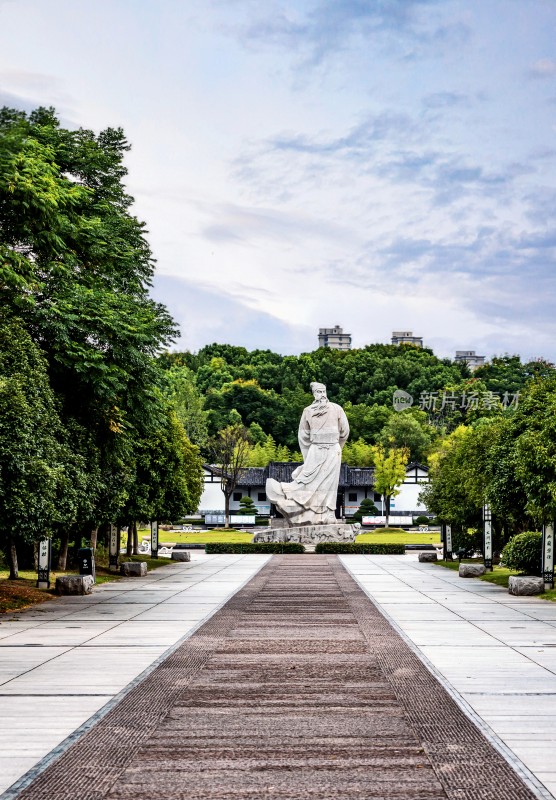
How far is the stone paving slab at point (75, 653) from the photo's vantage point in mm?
7406

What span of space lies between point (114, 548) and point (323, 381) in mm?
68650

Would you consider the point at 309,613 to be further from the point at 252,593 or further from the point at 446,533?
the point at 446,533

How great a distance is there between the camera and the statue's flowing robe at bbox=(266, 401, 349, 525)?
132ft

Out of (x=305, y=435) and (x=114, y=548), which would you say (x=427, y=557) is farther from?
(x=114, y=548)

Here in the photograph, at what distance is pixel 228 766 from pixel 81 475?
11.3 metres

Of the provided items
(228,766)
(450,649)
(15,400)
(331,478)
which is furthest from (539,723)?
(331,478)

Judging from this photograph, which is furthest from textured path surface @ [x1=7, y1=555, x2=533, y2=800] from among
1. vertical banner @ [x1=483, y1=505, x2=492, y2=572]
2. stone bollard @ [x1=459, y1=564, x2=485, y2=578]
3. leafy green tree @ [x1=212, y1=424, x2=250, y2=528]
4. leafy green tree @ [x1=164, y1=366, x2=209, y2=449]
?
leafy green tree @ [x1=164, y1=366, x2=209, y2=449]

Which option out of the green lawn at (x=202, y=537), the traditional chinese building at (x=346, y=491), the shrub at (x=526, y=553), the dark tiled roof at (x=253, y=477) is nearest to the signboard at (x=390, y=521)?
the traditional chinese building at (x=346, y=491)

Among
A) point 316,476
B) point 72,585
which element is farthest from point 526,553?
point 316,476

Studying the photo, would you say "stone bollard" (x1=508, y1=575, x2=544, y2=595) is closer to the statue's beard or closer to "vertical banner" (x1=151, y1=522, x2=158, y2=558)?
"vertical banner" (x1=151, y1=522, x2=158, y2=558)

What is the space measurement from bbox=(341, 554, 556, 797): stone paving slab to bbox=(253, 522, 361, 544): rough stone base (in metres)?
16.2

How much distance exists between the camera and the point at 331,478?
4066cm

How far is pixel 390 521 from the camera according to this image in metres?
71.6

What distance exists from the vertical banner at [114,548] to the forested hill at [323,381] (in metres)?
50.7
